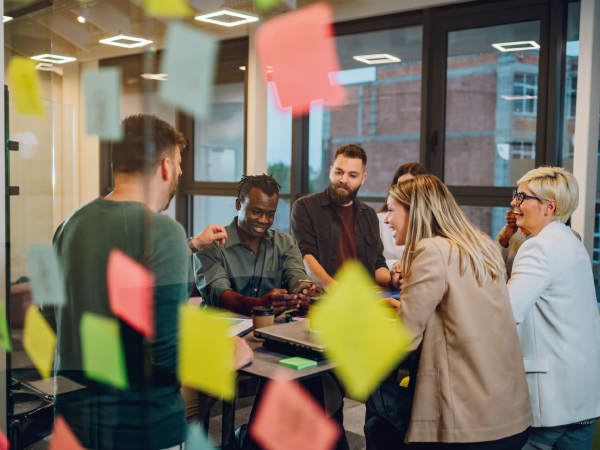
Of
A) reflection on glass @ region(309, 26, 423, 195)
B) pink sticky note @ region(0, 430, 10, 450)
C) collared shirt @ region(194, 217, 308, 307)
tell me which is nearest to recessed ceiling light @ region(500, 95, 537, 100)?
reflection on glass @ region(309, 26, 423, 195)

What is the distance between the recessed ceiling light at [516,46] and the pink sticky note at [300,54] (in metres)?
1.16

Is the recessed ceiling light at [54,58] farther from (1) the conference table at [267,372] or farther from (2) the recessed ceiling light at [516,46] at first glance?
(2) the recessed ceiling light at [516,46]

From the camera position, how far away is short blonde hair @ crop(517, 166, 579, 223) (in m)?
1.73

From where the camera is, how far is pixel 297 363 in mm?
1400

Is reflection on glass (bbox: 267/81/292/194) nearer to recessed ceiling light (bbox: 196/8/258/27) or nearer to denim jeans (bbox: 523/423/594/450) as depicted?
recessed ceiling light (bbox: 196/8/258/27)

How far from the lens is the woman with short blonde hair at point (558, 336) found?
1.56 meters

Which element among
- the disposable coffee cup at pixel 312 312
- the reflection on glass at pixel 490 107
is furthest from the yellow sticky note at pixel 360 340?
the reflection on glass at pixel 490 107

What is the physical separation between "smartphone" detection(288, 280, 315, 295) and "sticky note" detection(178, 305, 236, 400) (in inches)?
20.3

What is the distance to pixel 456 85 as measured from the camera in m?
3.46

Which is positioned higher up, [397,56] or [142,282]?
[397,56]

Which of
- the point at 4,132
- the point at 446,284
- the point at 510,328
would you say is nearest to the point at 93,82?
the point at 4,132

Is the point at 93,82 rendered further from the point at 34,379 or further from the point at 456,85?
the point at 456,85

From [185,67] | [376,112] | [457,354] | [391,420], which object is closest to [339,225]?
[391,420]

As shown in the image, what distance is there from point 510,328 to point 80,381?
1100 mm
